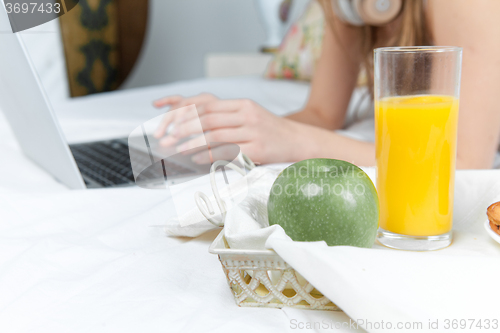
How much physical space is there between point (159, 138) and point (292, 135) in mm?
224

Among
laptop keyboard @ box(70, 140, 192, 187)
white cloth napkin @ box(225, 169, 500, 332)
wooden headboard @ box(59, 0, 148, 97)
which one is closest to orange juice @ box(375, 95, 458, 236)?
white cloth napkin @ box(225, 169, 500, 332)

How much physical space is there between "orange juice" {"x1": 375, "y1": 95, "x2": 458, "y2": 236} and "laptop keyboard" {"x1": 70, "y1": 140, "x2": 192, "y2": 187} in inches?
9.1

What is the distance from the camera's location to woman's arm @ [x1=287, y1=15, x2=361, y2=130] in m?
1.11

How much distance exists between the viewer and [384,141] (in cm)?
45

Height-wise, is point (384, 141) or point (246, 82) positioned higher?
point (384, 141)

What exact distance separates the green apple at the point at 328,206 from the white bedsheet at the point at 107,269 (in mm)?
64

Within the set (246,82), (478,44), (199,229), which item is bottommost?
(246,82)

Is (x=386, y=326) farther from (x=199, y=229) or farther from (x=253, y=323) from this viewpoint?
(x=199, y=229)

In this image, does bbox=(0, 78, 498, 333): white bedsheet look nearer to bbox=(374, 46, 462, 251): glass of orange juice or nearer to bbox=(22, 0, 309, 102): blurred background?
bbox=(374, 46, 462, 251): glass of orange juice

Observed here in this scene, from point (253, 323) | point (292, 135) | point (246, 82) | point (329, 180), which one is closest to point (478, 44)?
point (292, 135)

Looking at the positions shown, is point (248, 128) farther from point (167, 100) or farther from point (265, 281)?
point (265, 281)

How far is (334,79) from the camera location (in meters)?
1.14

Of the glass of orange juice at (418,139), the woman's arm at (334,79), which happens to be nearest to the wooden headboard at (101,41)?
the woman's arm at (334,79)

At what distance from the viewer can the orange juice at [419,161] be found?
424 millimetres
